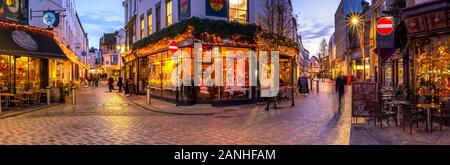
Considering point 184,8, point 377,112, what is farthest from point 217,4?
point 377,112

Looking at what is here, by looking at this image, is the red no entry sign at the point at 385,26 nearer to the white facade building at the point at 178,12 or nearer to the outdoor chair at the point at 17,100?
the white facade building at the point at 178,12

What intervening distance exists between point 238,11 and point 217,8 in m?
1.51

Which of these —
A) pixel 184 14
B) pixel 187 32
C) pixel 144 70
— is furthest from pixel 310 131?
pixel 144 70

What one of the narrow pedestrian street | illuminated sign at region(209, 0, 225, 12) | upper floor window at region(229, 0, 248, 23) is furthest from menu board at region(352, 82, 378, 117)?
upper floor window at region(229, 0, 248, 23)

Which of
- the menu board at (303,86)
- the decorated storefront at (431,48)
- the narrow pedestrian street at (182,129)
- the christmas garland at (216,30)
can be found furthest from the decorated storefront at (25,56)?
the decorated storefront at (431,48)

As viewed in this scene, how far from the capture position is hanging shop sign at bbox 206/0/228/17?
19.8 metres

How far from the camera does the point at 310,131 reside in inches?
406

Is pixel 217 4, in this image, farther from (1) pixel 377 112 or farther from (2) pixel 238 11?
(1) pixel 377 112

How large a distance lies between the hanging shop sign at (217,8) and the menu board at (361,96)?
960 centimetres

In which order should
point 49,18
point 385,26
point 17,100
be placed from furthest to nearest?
point 49,18 → point 17,100 → point 385,26

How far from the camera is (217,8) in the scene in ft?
66.3

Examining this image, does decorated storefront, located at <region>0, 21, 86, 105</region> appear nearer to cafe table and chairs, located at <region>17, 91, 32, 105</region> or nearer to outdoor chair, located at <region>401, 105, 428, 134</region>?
cafe table and chairs, located at <region>17, 91, 32, 105</region>
